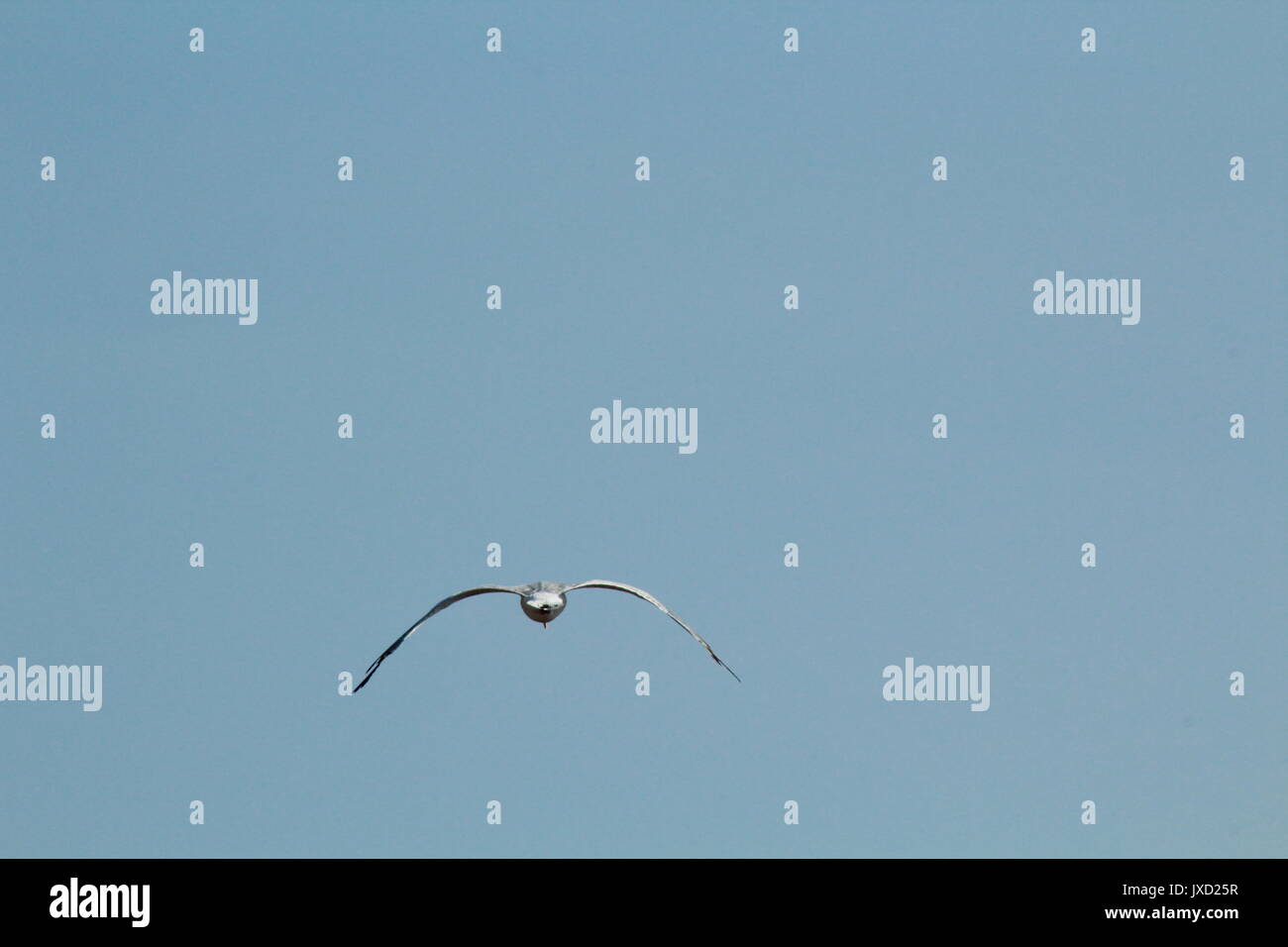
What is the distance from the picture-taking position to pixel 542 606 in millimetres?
78250

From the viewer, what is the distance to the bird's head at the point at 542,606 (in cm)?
7825

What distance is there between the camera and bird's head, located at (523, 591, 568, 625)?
78250 mm
